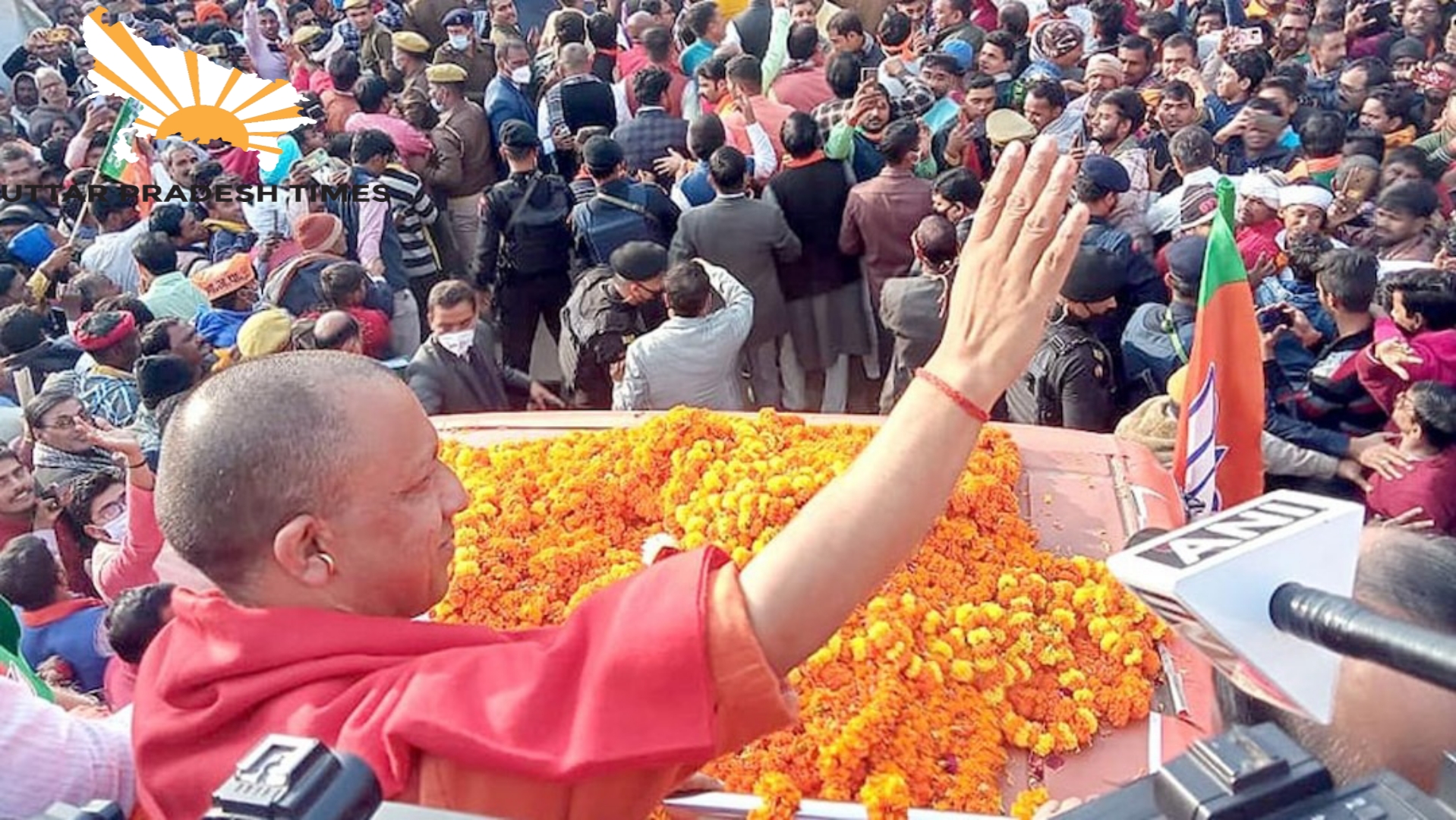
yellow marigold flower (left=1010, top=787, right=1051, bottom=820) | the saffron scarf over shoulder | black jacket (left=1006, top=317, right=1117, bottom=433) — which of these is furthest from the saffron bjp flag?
the saffron scarf over shoulder

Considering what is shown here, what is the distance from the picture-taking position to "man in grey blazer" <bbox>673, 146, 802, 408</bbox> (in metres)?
6.29

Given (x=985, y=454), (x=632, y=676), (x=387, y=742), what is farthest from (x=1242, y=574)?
(x=985, y=454)

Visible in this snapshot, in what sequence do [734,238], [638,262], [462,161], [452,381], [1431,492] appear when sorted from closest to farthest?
[1431,492], [452,381], [638,262], [734,238], [462,161]

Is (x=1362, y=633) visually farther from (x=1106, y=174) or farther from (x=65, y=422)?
(x=1106, y=174)

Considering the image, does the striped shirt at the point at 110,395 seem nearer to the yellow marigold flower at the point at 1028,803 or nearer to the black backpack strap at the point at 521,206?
Result: the black backpack strap at the point at 521,206

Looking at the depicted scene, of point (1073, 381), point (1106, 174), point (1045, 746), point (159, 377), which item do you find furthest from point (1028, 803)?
point (1106, 174)

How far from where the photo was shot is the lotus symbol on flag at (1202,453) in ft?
13.0

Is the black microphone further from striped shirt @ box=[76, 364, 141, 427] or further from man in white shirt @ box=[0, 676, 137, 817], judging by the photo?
striped shirt @ box=[76, 364, 141, 427]

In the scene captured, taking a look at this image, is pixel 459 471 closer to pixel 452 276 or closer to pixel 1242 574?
pixel 1242 574

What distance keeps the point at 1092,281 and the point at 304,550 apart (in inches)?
159

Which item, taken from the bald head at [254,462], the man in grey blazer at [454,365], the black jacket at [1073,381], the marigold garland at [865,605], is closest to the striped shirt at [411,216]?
the man in grey blazer at [454,365]

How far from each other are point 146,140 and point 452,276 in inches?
82.3

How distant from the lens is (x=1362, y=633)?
3.50 feet

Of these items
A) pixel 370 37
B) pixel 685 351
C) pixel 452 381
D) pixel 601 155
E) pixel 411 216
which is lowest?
pixel 452 381
